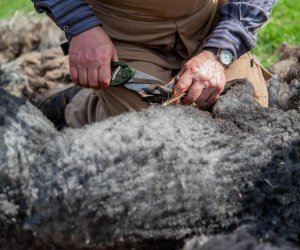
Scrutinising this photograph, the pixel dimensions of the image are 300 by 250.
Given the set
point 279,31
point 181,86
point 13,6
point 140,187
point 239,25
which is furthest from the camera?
point 13,6

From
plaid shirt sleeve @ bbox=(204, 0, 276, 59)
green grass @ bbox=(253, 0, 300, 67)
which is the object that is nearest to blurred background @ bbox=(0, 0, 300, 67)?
green grass @ bbox=(253, 0, 300, 67)

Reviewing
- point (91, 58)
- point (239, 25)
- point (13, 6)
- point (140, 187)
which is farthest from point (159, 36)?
point (13, 6)

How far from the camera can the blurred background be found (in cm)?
384

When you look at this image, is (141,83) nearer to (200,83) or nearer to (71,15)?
(200,83)

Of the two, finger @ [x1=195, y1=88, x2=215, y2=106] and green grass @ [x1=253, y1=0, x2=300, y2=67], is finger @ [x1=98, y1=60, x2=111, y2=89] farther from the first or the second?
green grass @ [x1=253, y1=0, x2=300, y2=67]

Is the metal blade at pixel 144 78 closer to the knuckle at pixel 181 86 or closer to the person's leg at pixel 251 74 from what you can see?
the knuckle at pixel 181 86

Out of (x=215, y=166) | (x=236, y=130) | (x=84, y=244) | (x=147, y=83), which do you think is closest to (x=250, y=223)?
(x=215, y=166)

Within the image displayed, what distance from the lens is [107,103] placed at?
2361mm

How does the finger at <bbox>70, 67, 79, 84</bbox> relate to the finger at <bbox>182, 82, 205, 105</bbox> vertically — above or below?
below

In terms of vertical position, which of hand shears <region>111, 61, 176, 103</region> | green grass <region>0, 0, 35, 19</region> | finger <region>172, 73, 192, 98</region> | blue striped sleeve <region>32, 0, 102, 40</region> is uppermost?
blue striped sleeve <region>32, 0, 102, 40</region>

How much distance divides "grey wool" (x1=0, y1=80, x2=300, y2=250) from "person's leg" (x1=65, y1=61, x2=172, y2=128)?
0.62 meters

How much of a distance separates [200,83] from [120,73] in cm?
27

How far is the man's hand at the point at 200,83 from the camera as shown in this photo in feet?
6.40

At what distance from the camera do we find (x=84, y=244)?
4.62 ft
